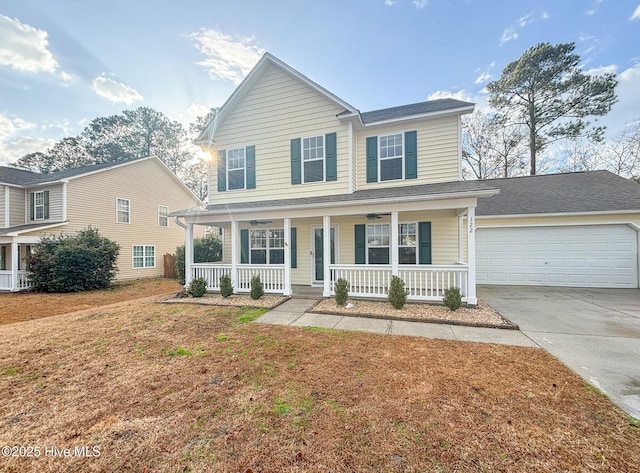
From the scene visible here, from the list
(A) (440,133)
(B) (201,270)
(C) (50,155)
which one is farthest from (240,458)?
(C) (50,155)

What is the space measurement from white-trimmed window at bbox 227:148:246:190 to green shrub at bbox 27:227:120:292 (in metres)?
7.87

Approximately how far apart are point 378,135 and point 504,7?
296 inches

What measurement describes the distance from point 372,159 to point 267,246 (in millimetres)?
5260

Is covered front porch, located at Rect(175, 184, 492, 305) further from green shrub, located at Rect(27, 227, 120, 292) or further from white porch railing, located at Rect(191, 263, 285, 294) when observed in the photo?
green shrub, located at Rect(27, 227, 120, 292)

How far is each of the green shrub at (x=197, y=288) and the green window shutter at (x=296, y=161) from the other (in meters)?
4.77

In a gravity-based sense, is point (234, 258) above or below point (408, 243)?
below

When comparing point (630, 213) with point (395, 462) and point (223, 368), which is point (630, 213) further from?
point (223, 368)

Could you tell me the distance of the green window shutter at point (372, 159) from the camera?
30.2ft

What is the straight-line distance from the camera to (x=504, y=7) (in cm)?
1002

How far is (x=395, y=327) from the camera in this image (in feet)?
18.2

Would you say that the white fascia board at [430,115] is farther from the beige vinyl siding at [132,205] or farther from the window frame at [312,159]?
the beige vinyl siding at [132,205]

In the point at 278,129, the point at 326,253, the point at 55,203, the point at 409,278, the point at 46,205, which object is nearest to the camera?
the point at 409,278

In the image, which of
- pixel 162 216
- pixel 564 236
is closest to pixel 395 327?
pixel 564 236

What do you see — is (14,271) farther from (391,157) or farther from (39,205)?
(391,157)
